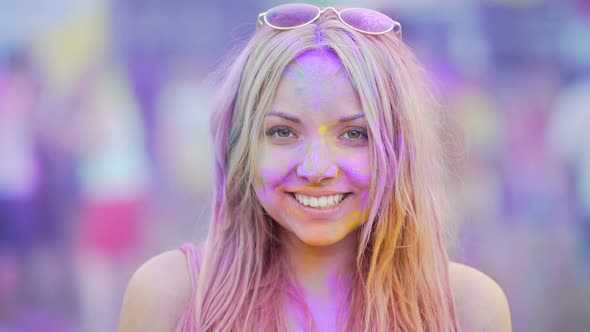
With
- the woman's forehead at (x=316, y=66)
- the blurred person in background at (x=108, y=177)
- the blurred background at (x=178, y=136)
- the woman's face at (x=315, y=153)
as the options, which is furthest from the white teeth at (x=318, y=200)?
the blurred person in background at (x=108, y=177)

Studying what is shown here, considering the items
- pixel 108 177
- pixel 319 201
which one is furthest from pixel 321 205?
pixel 108 177

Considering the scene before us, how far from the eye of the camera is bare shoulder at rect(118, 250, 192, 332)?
162 centimetres

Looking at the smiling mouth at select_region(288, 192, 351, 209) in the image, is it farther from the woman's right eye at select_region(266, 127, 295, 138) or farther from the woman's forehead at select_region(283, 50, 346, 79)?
the woman's forehead at select_region(283, 50, 346, 79)

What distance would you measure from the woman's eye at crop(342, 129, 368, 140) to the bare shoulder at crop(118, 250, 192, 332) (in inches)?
20.6

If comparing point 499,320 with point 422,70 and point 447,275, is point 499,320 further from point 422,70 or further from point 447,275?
point 422,70

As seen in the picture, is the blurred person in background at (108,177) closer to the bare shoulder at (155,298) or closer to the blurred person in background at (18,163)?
the blurred person in background at (18,163)

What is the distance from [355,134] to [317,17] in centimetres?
30

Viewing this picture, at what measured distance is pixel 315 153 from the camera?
59.9 inches

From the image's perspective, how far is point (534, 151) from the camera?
17.8 ft

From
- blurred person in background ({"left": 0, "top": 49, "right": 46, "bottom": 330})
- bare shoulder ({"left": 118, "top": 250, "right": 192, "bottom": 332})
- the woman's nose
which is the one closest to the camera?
the woman's nose

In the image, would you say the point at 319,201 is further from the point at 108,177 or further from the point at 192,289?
the point at 108,177

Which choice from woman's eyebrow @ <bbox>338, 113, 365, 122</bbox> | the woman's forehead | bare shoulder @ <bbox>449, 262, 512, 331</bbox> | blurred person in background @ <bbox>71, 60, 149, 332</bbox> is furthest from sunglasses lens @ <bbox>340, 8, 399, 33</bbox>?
blurred person in background @ <bbox>71, 60, 149, 332</bbox>

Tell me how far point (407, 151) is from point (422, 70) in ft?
0.91

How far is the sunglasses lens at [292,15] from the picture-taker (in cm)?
165
